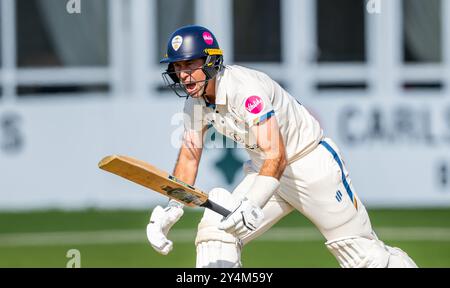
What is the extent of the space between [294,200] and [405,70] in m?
Result: 7.47

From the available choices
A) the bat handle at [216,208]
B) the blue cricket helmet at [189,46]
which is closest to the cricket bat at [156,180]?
the bat handle at [216,208]

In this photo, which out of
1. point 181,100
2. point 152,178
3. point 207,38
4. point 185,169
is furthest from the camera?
point 181,100

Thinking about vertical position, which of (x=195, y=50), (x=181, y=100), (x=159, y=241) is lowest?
(x=159, y=241)

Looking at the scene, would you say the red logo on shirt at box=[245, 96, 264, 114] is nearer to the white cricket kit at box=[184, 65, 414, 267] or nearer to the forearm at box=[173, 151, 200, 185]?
the white cricket kit at box=[184, 65, 414, 267]

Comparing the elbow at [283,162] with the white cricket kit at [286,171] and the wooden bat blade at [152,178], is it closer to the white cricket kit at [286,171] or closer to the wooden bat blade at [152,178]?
the white cricket kit at [286,171]

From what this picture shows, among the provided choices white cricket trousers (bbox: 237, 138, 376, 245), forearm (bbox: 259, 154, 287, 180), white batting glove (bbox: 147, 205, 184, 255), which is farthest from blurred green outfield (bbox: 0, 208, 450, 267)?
forearm (bbox: 259, 154, 287, 180)

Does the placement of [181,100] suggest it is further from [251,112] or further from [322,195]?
[251,112]

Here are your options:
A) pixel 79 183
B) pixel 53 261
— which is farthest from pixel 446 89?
pixel 53 261

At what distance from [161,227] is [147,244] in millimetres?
4256

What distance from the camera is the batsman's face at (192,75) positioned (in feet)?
20.7

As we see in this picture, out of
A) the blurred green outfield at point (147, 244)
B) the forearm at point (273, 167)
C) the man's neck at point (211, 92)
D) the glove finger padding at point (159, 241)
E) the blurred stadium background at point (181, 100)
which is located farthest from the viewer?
the blurred stadium background at point (181, 100)

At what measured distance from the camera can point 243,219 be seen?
5988 millimetres

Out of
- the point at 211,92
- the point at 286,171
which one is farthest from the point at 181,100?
the point at 211,92

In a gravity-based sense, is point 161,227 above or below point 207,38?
below
